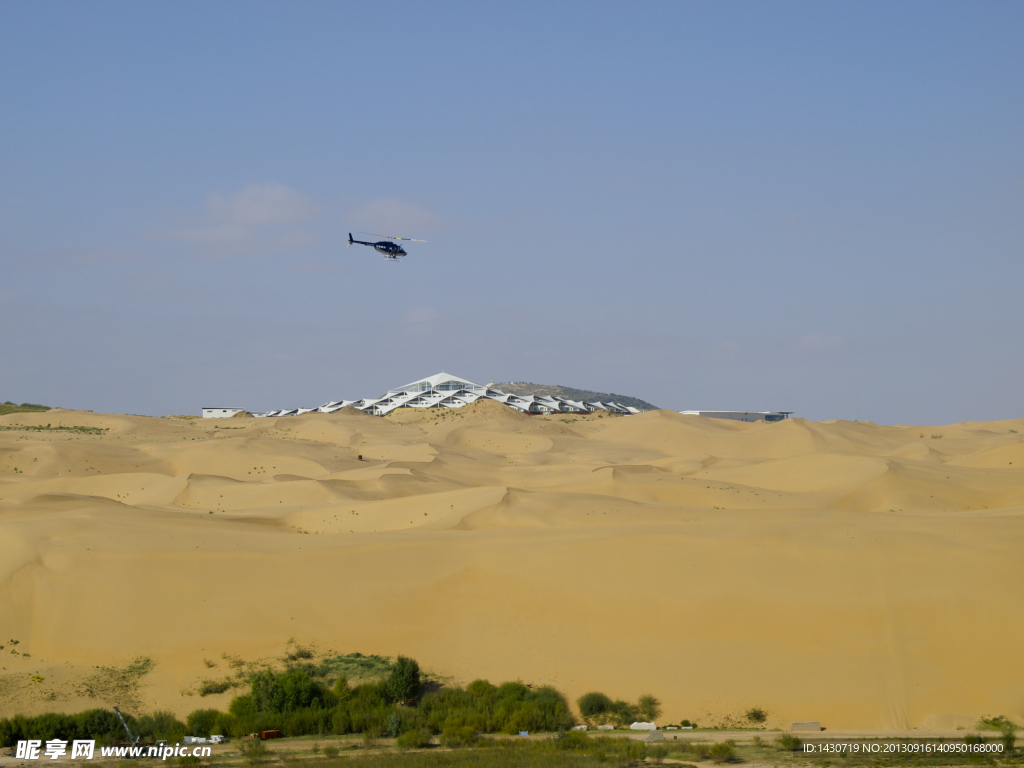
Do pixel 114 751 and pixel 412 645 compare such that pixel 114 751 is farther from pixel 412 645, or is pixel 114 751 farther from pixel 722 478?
pixel 722 478

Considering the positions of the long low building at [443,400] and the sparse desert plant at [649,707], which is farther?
the long low building at [443,400]

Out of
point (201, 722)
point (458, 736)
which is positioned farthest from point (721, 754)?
point (201, 722)

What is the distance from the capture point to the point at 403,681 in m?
19.4

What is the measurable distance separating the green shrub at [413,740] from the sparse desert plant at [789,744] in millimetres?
6127

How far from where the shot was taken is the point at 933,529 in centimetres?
2581

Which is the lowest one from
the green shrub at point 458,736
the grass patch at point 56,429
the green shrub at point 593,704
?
the green shrub at point 458,736

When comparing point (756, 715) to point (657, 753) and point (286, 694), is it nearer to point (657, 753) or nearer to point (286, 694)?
point (657, 753)

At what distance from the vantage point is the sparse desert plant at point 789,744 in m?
15.7

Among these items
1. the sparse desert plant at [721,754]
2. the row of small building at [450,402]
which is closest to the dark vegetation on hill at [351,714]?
the sparse desert plant at [721,754]

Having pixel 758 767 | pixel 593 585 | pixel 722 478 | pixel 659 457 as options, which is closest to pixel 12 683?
pixel 593 585

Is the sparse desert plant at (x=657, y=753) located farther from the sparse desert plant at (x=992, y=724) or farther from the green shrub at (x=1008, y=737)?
the sparse desert plant at (x=992, y=724)

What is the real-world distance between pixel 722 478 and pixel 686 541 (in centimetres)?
2397

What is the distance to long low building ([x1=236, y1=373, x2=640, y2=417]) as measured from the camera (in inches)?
4134

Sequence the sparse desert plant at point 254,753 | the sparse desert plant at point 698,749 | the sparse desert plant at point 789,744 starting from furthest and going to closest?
1. the sparse desert plant at point 789,744
2. the sparse desert plant at point 254,753
3. the sparse desert plant at point 698,749
